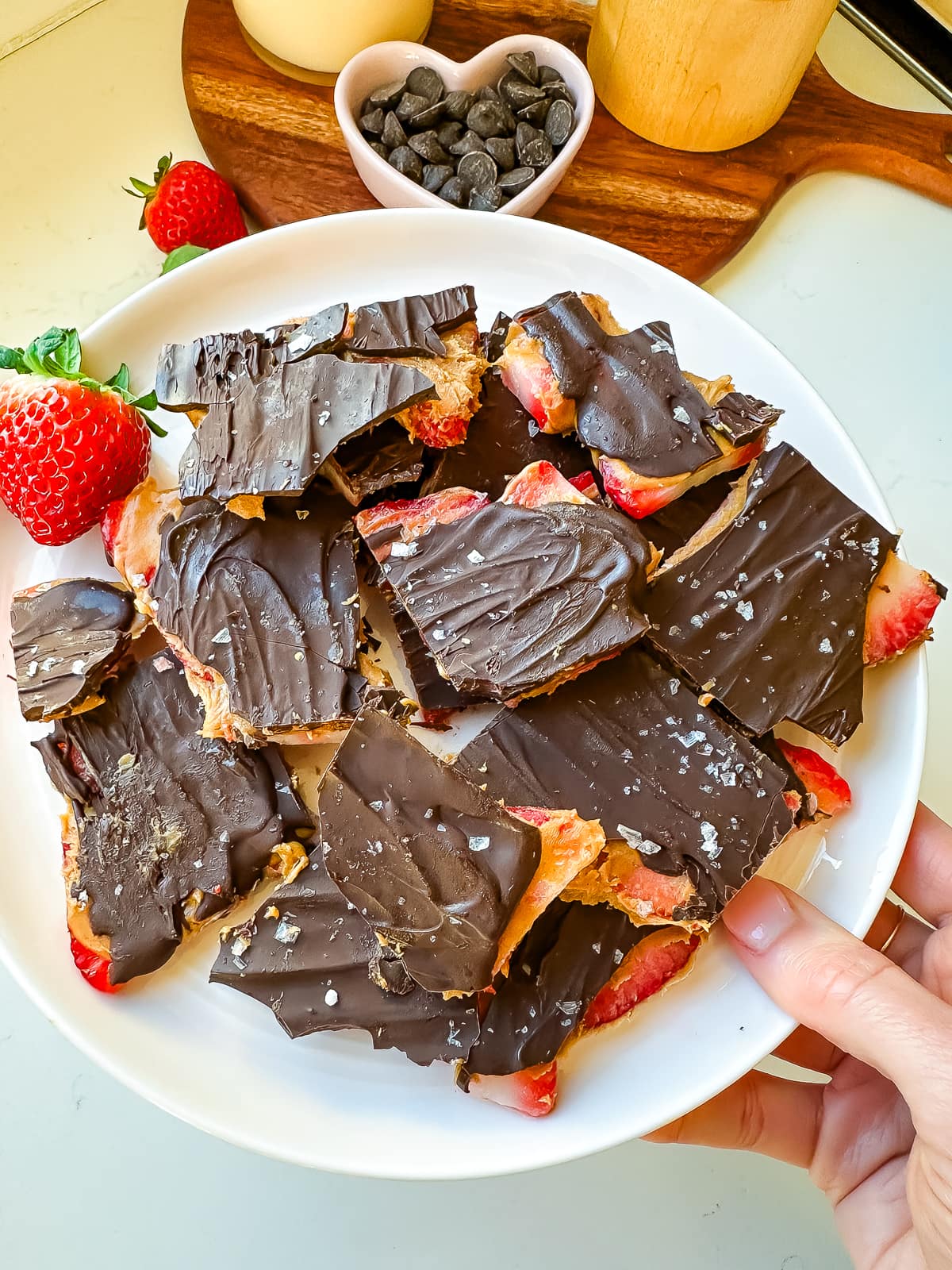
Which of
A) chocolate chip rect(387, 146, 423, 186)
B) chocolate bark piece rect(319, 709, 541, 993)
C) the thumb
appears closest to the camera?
the thumb

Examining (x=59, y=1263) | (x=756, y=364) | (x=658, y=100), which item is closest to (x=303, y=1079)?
(x=59, y=1263)

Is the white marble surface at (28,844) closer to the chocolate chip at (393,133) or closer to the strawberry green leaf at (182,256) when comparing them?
the strawberry green leaf at (182,256)

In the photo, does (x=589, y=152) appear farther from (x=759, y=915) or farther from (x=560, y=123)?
(x=759, y=915)

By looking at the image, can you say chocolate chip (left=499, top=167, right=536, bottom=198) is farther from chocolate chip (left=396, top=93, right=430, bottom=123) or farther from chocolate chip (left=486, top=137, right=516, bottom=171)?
chocolate chip (left=396, top=93, right=430, bottom=123)

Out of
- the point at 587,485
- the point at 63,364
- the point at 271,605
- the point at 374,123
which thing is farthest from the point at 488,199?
the point at 271,605

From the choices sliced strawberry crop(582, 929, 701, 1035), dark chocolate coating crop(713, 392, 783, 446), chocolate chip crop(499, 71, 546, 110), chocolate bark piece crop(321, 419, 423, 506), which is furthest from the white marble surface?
chocolate bark piece crop(321, 419, 423, 506)

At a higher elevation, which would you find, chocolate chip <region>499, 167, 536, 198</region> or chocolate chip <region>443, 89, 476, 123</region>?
chocolate chip <region>443, 89, 476, 123</region>
